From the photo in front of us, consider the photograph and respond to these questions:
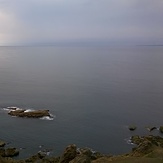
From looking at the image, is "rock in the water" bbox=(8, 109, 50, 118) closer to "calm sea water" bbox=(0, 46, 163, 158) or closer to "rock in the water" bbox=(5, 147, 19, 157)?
"calm sea water" bbox=(0, 46, 163, 158)

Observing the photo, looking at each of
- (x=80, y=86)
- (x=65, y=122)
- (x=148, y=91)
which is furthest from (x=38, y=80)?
(x=65, y=122)

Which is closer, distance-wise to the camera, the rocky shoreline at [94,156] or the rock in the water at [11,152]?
the rocky shoreline at [94,156]

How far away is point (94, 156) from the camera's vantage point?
2263 inches

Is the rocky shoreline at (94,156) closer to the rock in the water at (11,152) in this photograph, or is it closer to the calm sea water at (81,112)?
the rock in the water at (11,152)

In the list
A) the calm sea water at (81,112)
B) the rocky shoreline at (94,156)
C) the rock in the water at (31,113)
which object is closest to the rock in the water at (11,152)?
the rocky shoreline at (94,156)

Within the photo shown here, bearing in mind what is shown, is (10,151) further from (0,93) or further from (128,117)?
(0,93)

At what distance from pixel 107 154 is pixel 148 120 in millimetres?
28222

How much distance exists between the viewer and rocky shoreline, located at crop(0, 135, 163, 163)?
44.4 meters

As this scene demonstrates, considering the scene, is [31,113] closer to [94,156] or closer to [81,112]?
[81,112]

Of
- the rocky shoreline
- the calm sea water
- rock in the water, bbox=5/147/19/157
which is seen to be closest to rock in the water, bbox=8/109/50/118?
the calm sea water

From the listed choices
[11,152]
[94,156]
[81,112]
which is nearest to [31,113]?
[81,112]

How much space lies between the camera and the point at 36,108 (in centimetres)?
10050

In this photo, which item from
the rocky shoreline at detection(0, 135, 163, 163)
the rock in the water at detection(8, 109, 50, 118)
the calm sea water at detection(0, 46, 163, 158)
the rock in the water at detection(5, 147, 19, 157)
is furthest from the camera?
the rock in the water at detection(8, 109, 50, 118)

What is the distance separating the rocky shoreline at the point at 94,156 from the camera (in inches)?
1747
